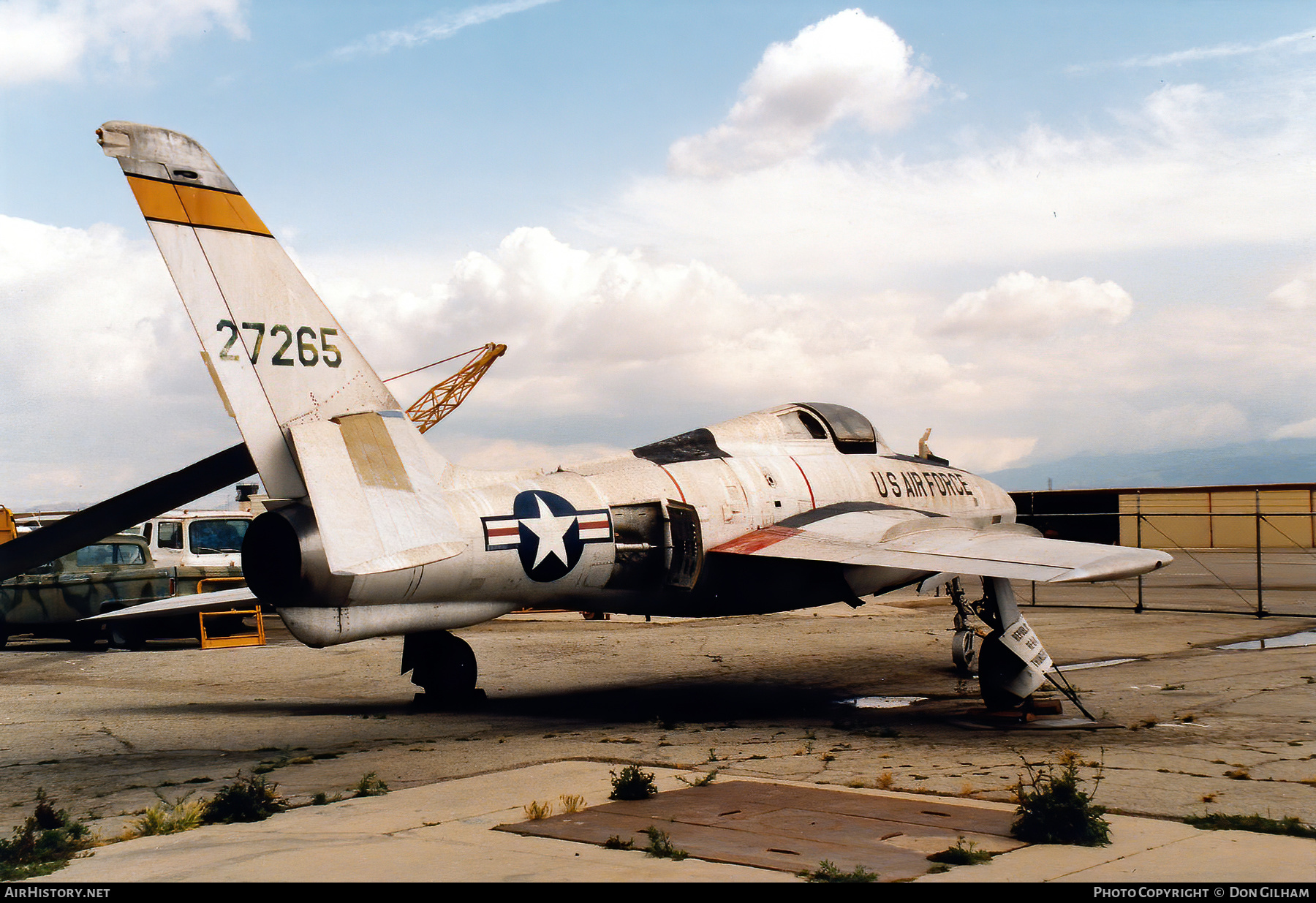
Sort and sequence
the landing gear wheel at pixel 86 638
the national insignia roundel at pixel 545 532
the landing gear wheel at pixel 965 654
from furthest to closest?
the landing gear wheel at pixel 86 638 < the landing gear wheel at pixel 965 654 < the national insignia roundel at pixel 545 532

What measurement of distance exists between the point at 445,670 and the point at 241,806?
5.57 meters

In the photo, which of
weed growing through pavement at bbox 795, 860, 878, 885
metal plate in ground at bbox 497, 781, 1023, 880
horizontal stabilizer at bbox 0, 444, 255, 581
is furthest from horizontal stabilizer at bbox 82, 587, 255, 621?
weed growing through pavement at bbox 795, 860, 878, 885

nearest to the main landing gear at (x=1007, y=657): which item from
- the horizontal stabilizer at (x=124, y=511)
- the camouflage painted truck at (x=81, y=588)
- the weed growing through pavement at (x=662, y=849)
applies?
the weed growing through pavement at (x=662, y=849)

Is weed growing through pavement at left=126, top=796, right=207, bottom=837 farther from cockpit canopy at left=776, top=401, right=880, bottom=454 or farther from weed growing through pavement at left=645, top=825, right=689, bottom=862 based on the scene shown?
cockpit canopy at left=776, top=401, right=880, bottom=454

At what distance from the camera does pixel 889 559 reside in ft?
34.8

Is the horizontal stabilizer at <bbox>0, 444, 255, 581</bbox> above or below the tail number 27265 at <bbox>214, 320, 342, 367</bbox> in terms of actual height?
below

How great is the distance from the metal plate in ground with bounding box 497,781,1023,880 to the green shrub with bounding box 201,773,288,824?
1.77 meters

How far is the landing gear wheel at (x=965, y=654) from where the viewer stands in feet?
46.8

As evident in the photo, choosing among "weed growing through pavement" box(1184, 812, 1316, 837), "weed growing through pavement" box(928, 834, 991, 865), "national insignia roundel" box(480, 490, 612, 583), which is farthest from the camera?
"national insignia roundel" box(480, 490, 612, 583)

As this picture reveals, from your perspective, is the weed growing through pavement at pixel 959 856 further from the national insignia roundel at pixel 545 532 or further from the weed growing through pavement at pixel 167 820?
the national insignia roundel at pixel 545 532

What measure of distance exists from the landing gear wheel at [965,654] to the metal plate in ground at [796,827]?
772cm

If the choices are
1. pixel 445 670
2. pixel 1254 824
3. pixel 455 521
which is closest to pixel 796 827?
pixel 1254 824

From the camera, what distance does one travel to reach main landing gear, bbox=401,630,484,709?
12.1m
